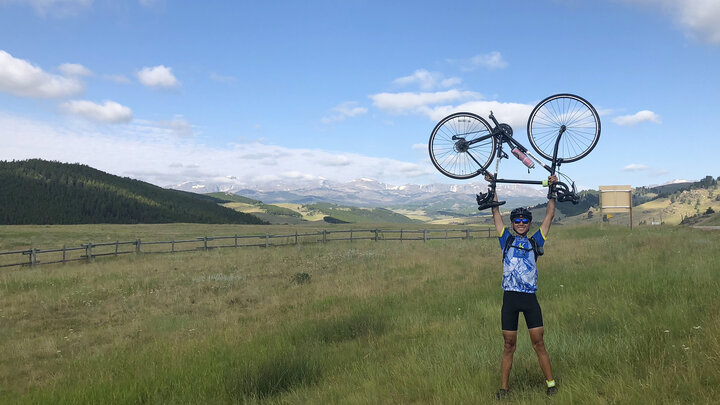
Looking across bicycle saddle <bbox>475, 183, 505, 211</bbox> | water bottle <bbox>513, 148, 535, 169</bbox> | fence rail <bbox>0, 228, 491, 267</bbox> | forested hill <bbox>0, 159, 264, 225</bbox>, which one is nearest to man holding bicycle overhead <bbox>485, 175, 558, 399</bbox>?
bicycle saddle <bbox>475, 183, 505, 211</bbox>

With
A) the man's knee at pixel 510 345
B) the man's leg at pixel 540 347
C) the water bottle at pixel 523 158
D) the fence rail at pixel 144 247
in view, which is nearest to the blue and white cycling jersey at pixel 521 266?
the man's leg at pixel 540 347

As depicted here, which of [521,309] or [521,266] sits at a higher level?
[521,266]

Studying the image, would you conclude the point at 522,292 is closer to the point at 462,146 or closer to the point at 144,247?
the point at 462,146

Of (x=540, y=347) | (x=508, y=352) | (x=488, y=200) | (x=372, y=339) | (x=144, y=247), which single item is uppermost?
(x=488, y=200)

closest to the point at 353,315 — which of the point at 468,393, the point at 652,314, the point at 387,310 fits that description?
the point at 387,310

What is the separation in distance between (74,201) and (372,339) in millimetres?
199841

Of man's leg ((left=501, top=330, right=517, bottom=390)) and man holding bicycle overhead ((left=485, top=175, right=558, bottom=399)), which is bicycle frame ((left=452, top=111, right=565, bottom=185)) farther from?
man's leg ((left=501, top=330, right=517, bottom=390))

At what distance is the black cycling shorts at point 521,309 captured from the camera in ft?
15.4

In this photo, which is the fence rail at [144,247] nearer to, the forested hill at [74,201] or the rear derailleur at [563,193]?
the rear derailleur at [563,193]

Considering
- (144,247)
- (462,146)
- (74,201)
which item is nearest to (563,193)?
(462,146)

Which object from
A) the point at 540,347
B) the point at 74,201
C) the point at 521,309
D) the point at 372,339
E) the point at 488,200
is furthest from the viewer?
the point at 74,201

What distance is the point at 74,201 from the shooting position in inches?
6550

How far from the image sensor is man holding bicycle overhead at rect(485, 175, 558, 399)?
4648 mm

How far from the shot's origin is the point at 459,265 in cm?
1998
